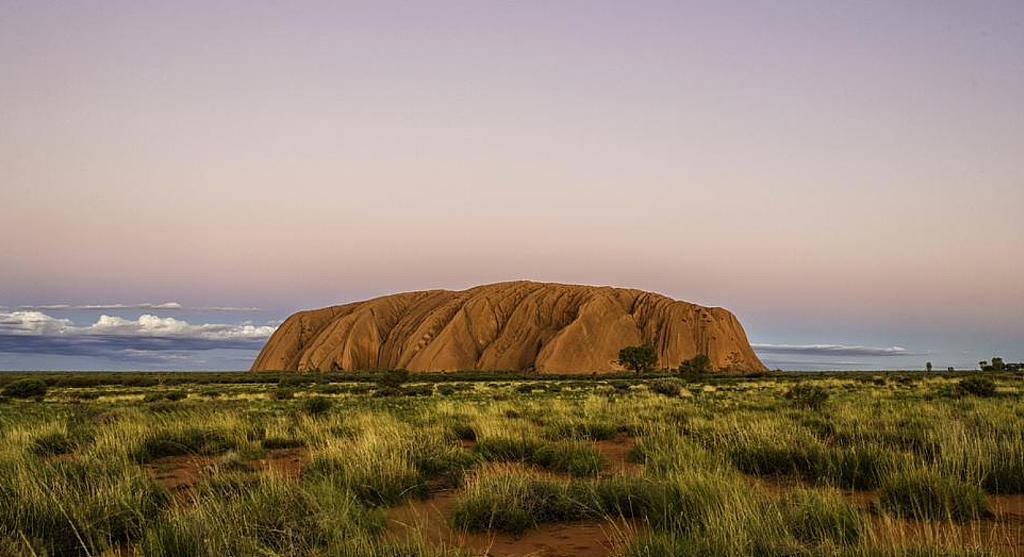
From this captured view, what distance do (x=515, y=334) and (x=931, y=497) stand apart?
92314 mm

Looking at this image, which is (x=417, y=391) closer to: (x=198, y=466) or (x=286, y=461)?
(x=286, y=461)

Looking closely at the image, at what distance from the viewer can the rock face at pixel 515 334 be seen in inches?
3605

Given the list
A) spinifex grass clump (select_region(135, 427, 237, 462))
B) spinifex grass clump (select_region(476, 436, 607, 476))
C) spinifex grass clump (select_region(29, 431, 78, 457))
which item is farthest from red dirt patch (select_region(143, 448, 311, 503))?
spinifex grass clump (select_region(476, 436, 607, 476))

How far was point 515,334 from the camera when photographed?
98.1 m

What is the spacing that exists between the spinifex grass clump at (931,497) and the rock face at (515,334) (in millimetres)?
79729

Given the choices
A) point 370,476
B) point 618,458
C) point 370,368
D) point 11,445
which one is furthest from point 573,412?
point 370,368

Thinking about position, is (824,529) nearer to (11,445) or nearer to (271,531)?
(271,531)

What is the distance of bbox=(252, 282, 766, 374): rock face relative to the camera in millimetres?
91562

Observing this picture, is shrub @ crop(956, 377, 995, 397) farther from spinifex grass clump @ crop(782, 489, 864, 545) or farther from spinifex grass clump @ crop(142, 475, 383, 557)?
spinifex grass clump @ crop(142, 475, 383, 557)

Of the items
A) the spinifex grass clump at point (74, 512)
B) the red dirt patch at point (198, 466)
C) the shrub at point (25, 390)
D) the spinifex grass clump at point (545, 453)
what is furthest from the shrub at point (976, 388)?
the shrub at point (25, 390)

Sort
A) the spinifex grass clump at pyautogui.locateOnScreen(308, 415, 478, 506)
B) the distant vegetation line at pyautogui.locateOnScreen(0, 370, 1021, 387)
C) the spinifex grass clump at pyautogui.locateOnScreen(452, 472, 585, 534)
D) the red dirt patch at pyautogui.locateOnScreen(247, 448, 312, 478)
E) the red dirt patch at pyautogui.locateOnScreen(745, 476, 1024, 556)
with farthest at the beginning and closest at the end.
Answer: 1. the distant vegetation line at pyautogui.locateOnScreen(0, 370, 1021, 387)
2. the red dirt patch at pyautogui.locateOnScreen(247, 448, 312, 478)
3. the spinifex grass clump at pyautogui.locateOnScreen(308, 415, 478, 506)
4. the spinifex grass clump at pyautogui.locateOnScreen(452, 472, 585, 534)
5. the red dirt patch at pyautogui.locateOnScreen(745, 476, 1024, 556)

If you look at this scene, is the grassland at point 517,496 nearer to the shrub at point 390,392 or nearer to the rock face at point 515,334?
the shrub at point 390,392

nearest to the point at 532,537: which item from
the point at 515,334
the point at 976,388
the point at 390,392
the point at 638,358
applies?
the point at 976,388

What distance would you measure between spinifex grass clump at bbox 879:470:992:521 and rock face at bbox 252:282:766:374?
79.7m
